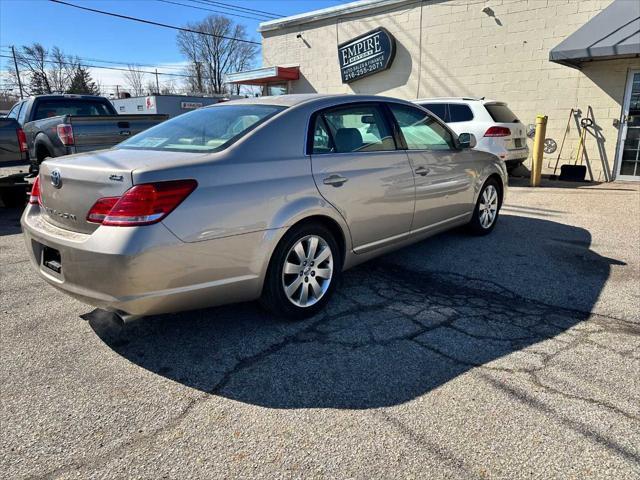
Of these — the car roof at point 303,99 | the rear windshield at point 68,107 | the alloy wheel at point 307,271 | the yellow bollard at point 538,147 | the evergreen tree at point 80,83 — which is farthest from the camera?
the evergreen tree at point 80,83

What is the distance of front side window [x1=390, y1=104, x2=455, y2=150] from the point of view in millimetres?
4398

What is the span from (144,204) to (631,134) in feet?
37.4

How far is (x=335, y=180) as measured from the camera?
354 cm

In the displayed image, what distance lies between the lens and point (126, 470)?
6.84ft

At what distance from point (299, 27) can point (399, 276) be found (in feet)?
47.0

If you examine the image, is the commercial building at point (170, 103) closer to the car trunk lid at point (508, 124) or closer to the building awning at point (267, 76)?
the building awning at point (267, 76)

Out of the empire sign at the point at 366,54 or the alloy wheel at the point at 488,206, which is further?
the empire sign at the point at 366,54

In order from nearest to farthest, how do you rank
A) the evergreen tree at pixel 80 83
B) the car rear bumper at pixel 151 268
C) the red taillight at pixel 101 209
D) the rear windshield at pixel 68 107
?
the car rear bumper at pixel 151 268 → the red taillight at pixel 101 209 → the rear windshield at pixel 68 107 → the evergreen tree at pixel 80 83

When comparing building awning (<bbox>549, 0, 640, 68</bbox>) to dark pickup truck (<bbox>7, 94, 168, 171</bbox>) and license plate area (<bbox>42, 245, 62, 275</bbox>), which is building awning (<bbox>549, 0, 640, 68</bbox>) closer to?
dark pickup truck (<bbox>7, 94, 168, 171</bbox>)

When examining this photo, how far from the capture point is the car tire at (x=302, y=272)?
3.26m

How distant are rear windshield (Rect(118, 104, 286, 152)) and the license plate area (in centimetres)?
93

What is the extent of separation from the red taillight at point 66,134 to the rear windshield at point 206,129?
4.15 m

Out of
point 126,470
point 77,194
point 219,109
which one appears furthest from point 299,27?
point 126,470

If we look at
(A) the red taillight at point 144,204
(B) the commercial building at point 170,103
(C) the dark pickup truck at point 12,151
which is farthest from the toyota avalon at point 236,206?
(B) the commercial building at point 170,103
